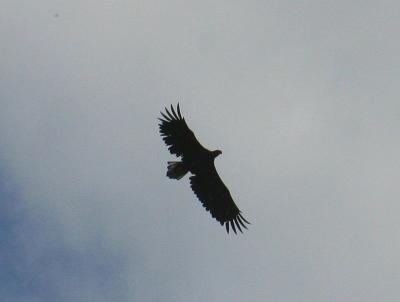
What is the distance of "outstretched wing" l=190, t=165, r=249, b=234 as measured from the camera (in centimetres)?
3822

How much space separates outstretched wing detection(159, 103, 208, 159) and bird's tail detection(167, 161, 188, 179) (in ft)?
1.16

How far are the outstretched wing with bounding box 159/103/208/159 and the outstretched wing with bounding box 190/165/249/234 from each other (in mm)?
1557

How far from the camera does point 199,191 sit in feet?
126

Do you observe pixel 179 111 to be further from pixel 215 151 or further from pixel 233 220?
pixel 233 220

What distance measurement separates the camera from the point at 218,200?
38594 millimetres

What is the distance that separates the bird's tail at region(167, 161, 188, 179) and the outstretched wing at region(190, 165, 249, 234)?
1.03 m

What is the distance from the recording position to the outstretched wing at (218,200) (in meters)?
38.2

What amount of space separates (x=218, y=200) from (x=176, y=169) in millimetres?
2422

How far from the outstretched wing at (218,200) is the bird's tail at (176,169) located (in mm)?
1031

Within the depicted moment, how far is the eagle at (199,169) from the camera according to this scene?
36719 mm

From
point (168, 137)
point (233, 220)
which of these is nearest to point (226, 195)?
point (233, 220)

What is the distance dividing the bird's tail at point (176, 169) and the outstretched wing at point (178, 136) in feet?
1.16

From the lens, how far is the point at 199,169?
3775cm

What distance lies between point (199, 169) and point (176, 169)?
1.04 meters
